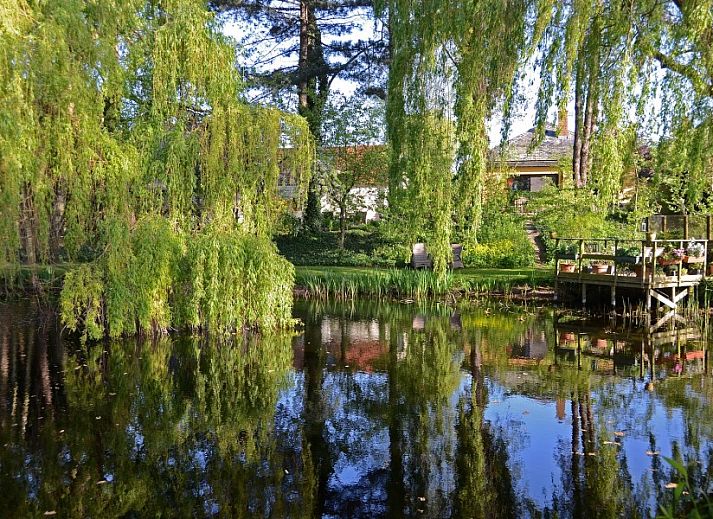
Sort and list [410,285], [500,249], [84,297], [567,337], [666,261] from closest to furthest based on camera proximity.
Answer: [84,297] < [567,337] < [666,261] < [410,285] < [500,249]

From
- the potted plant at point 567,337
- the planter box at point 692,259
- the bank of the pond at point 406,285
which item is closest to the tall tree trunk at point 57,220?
the bank of the pond at point 406,285

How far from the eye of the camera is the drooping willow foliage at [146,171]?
10047mm

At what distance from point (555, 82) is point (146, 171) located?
22.9 ft

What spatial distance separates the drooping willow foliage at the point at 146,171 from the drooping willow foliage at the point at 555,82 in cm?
262

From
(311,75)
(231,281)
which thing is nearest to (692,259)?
(231,281)

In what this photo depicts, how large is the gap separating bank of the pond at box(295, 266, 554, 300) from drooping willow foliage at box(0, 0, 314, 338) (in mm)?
5819

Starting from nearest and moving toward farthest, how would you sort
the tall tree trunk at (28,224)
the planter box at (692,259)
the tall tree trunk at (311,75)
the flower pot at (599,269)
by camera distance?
the tall tree trunk at (28,224) → the planter box at (692,259) → the flower pot at (599,269) → the tall tree trunk at (311,75)

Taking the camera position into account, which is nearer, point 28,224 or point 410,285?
point 28,224

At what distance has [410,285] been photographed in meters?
17.6

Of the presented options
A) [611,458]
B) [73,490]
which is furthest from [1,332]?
[611,458]

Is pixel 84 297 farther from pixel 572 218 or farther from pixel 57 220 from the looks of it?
pixel 572 218

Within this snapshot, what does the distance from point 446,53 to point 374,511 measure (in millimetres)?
7280

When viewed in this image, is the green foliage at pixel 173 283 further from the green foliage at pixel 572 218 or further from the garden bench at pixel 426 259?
the green foliage at pixel 572 218

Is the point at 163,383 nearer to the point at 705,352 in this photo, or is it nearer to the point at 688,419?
the point at 688,419
